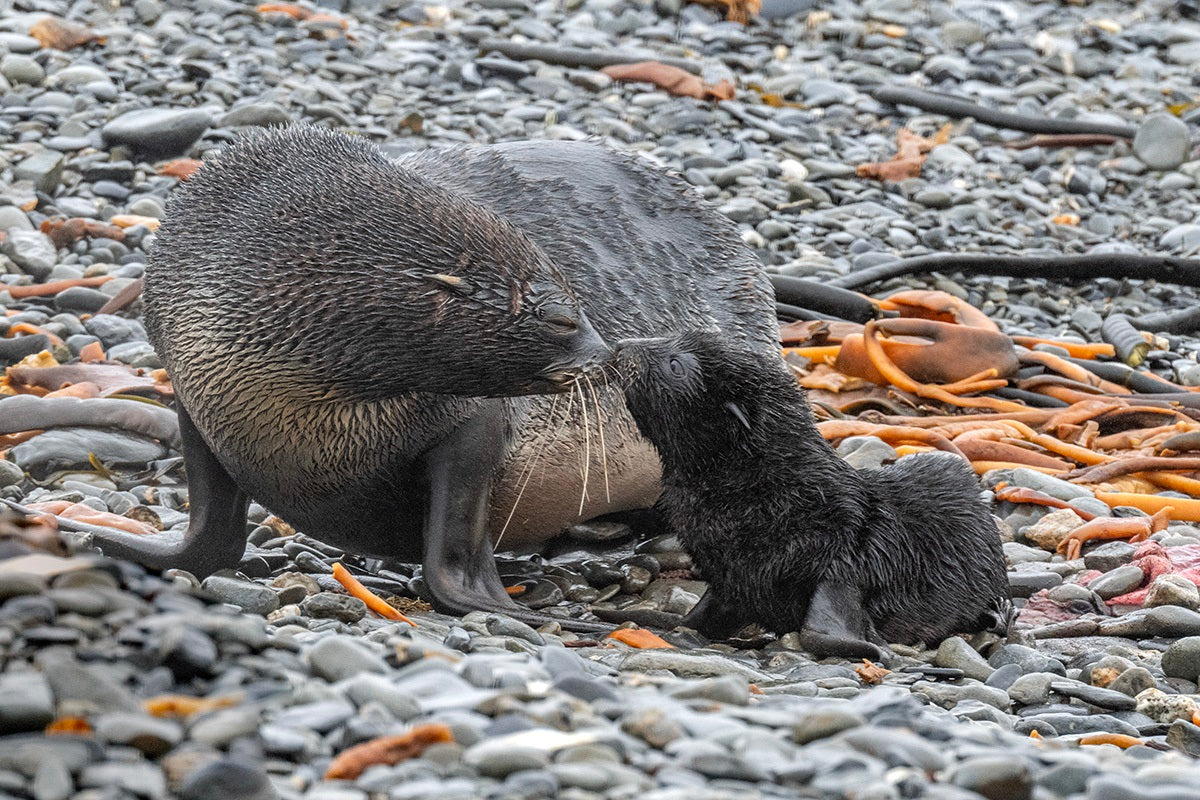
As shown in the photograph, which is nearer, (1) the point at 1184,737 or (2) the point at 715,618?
(1) the point at 1184,737

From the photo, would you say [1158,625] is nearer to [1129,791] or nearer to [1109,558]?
[1109,558]

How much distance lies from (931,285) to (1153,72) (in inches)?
255

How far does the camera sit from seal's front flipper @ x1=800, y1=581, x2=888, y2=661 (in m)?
5.29

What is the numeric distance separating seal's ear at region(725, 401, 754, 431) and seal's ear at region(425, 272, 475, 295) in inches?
43.0

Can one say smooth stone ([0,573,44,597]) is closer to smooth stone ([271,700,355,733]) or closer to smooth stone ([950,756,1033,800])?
smooth stone ([271,700,355,733])

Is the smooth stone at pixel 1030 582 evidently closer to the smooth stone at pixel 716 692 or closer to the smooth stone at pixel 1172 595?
the smooth stone at pixel 1172 595

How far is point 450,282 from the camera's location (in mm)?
5301

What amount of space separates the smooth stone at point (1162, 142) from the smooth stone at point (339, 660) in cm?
1158

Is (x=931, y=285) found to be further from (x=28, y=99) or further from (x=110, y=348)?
(x=28, y=99)

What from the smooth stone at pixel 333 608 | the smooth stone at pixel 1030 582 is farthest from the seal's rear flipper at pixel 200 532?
the smooth stone at pixel 1030 582

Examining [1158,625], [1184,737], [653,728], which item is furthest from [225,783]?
[1158,625]

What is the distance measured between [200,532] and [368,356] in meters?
1.16

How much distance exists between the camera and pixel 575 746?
306 cm

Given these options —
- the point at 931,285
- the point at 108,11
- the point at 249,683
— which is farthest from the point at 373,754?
the point at 108,11
